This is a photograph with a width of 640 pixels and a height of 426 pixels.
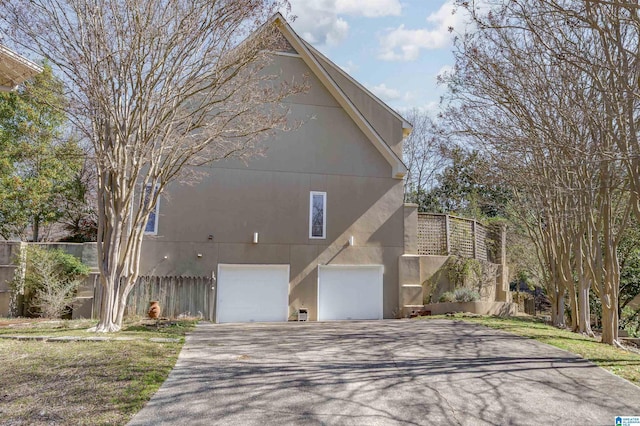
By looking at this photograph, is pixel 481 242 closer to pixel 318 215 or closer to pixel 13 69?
pixel 318 215

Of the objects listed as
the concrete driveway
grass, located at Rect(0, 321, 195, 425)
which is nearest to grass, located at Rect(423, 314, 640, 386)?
the concrete driveway

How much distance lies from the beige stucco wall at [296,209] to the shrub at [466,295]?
2074 mm

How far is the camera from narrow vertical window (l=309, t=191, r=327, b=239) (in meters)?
16.0

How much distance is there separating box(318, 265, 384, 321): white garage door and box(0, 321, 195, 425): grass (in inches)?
301

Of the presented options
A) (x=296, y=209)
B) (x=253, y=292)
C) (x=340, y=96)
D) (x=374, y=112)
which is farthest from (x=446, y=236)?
(x=253, y=292)

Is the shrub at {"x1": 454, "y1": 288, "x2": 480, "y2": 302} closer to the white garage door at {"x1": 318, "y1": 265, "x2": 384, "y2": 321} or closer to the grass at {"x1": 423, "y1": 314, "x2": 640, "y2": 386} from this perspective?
the white garage door at {"x1": 318, "y1": 265, "x2": 384, "y2": 321}

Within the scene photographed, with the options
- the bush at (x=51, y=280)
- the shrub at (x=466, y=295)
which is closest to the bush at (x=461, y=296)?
the shrub at (x=466, y=295)

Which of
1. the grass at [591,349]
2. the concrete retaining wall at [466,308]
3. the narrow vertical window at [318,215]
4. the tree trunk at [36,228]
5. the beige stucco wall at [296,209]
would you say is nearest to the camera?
the grass at [591,349]

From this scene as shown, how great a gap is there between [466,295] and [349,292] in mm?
3926

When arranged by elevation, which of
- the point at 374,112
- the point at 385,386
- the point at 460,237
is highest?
the point at 374,112

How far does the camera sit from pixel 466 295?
15852 mm

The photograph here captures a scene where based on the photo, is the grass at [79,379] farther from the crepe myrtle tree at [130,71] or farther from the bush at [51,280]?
the bush at [51,280]

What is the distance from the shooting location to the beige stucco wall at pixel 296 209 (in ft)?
49.0

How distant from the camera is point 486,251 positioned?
19375 millimetres
